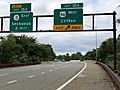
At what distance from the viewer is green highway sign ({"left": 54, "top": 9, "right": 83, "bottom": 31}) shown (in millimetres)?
38406

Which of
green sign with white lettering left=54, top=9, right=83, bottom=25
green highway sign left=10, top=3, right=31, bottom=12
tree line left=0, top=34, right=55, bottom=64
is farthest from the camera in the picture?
tree line left=0, top=34, right=55, bottom=64

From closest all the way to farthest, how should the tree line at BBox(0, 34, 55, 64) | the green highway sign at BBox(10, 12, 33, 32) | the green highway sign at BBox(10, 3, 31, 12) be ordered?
the green highway sign at BBox(10, 3, 31, 12), the green highway sign at BBox(10, 12, 33, 32), the tree line at BBox(0, 34, 55, 64)

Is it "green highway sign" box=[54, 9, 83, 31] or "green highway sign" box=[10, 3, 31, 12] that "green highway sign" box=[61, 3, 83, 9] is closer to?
"green highway sign" box=[54, 9, 83, 31]

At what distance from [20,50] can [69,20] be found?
228ft

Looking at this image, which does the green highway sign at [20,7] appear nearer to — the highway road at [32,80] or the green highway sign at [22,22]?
the green highway sign at [22,22]

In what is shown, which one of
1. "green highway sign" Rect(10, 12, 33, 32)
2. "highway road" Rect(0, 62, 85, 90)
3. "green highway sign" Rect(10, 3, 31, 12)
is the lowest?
"highway road" Rect(0, 62, 85, 90)

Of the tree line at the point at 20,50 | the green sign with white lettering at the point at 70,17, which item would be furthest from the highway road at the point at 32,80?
the tree line at the point at 20,50

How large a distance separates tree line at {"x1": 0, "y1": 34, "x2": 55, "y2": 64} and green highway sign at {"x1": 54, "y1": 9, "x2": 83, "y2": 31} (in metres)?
43.0

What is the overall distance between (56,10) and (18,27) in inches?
171

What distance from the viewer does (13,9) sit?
39.7m

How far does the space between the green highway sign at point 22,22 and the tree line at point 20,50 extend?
135 feet

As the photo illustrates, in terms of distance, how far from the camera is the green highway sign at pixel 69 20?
38406 millimetres

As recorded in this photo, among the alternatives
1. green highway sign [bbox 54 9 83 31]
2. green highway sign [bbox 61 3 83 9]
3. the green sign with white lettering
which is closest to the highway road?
green highway sign [bbox 54 9 83 31]

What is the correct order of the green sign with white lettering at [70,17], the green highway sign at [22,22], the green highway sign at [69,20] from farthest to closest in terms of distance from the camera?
the green highway sign at [22,22], the green sign with white lettering at [70,17], the green highway sign at [69,20]
